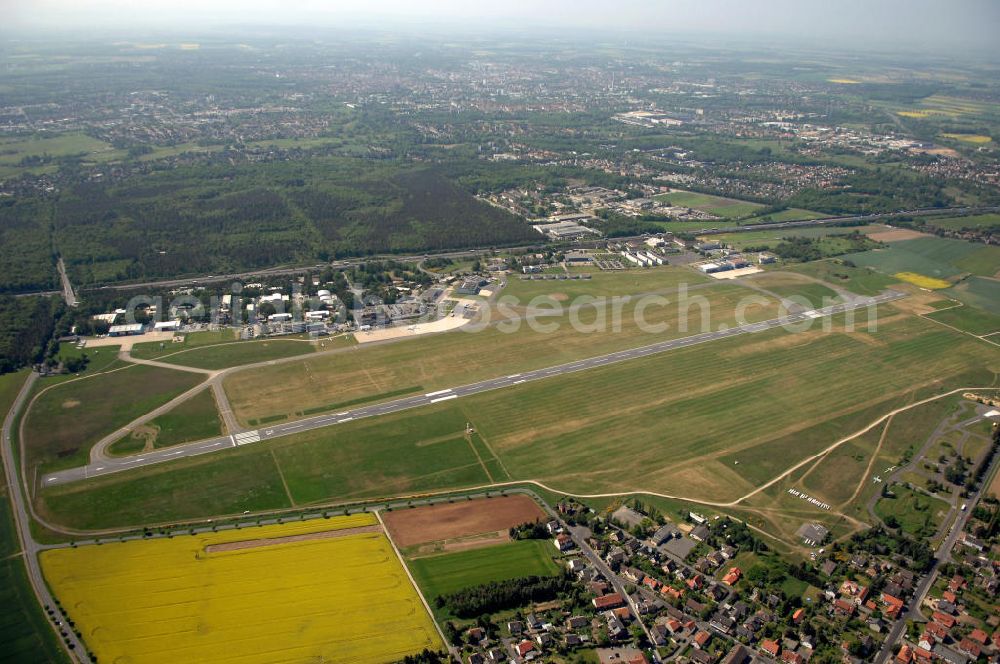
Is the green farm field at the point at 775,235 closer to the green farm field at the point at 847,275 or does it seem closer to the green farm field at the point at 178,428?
the green farm field at the point at 847,275

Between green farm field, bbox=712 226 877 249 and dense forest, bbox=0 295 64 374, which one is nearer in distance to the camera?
dense forest, bbox=0 295 64 374

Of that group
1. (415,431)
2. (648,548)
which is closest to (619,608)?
(648,548)

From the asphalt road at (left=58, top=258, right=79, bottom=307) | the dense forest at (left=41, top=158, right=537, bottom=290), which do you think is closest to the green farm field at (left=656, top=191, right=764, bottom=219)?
the dense forest at (left=41, top=158, right=537, bottom=290)

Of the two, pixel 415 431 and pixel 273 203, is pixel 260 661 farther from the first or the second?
pixel 273 203

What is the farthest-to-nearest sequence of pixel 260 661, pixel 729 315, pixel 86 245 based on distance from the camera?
pixel 86 245 → pixel 729 315 → pixel 260 661

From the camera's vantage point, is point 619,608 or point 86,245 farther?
point 86,245

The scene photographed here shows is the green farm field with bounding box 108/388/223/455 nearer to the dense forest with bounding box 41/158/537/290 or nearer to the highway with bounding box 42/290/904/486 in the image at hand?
the highway with bounding box 42/290/904/486

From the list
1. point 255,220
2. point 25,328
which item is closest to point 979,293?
point 255,220
